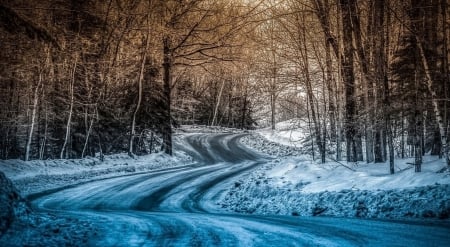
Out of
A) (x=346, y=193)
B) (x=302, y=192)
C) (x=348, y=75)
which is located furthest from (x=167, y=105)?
(x=346, y=193)

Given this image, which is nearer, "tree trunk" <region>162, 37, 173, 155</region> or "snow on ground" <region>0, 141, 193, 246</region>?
"snow on ground" <region>0, 141, 193, 246</region>

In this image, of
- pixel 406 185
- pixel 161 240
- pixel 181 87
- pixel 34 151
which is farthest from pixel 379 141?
pixel 181 87

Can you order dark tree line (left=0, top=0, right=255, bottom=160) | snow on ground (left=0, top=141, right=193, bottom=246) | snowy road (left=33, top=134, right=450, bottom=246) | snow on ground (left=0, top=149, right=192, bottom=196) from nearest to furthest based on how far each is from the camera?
snow on ground (left=0, top=141, right=193, bottom=246), snowy road (left=33, top=134, right=450, bottom=246), snow on ground (left=0, top=149, right=192, bottom=196), dark tree line (left=0, top=0, right=255, bottom=160)

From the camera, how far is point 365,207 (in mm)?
7613

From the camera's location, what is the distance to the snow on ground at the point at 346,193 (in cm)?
704

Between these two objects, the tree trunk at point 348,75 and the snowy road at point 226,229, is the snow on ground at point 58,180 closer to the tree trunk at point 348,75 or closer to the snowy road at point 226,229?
the snowy road at point 226,229

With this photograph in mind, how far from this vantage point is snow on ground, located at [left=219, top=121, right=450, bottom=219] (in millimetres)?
7035

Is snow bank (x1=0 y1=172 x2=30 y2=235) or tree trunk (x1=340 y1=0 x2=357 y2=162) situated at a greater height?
tree trunk (x1=340 y1=0 x2=357 y2=162)

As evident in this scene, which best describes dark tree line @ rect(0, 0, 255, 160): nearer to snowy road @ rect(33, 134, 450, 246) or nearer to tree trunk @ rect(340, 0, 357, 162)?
tree trunk @ rect(340, 0, 357, 162)

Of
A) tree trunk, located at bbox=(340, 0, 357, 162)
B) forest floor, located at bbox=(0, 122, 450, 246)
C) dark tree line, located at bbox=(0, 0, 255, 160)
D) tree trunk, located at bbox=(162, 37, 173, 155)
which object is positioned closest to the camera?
forest floor, located at bbox=(0, 122, 450, 246)

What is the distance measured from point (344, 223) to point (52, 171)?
38.4 ft

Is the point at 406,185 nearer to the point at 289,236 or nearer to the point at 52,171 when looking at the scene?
the point at 289,236

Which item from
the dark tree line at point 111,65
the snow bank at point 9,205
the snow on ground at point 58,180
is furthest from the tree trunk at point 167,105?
the snow bank at point 9,205

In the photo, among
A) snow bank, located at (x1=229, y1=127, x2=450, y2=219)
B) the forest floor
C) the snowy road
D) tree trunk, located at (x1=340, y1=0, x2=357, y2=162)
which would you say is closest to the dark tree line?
the forest floor
